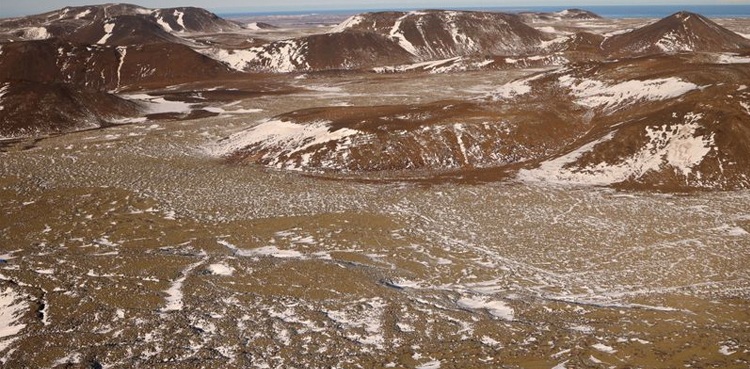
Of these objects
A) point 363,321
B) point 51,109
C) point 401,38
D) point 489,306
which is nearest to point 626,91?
point 489,306

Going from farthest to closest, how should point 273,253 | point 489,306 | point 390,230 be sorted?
point 390,230 < point 273,253 < point 489,306

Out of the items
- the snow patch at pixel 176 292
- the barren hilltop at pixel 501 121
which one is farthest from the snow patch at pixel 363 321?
the barren hilltop at pixel 501 121

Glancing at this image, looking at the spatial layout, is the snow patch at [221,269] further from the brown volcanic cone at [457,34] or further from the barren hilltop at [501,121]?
the brown volcanic cone at [457,34]

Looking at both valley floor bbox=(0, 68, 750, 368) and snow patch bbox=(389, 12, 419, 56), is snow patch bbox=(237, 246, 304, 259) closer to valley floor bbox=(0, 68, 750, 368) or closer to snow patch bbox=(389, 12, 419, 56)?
valley floor bbox=(0, 68, 750, 368)

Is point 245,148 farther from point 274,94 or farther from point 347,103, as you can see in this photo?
point 274,94

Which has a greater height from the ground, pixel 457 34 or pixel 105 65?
pixel 457 34

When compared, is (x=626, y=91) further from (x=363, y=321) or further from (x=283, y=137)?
(x=363, y=321)

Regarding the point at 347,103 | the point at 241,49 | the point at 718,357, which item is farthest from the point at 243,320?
the point at 241,49
